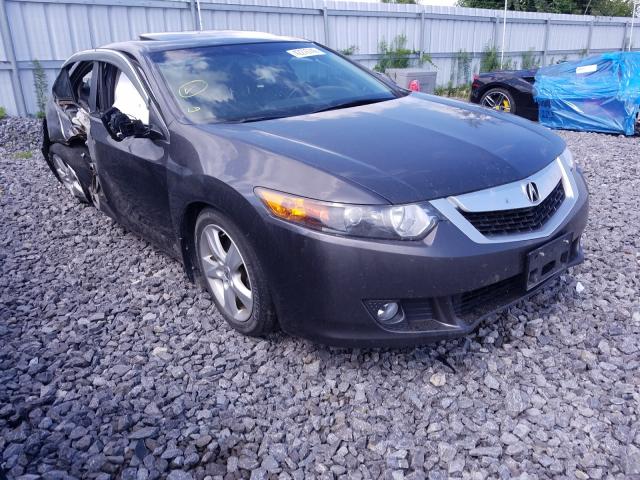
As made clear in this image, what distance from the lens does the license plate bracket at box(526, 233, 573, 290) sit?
2.43 metres

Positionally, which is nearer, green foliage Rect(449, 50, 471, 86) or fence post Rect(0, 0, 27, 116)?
fence post Rect(0, 0, 27, 116)

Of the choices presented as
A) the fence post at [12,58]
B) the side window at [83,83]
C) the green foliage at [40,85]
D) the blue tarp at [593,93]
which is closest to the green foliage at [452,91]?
the blue tarp at [593,93]

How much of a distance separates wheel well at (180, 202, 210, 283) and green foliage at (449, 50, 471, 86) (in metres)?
13.7

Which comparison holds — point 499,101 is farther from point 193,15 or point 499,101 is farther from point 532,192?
point 532,192

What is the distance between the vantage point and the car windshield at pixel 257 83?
3080mm

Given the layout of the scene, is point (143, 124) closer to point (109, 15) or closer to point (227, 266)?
point (227, 266)

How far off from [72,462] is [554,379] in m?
2.06

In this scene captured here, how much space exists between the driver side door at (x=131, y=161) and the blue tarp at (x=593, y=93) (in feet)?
23.4

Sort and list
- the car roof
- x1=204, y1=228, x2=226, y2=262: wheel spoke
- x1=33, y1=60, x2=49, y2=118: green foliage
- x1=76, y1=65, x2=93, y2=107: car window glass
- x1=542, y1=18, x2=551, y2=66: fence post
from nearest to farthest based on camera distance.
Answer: x1=204, y1=228, x2=226, y2=262: wheel spoke, the car roof, x1=76, y1=65, x2=93, y2=107: car window glass, x1=33, y1=60, x2=49, y2=118: green foliage, x1=542, y1=18, x2=551, y2=66: fence post

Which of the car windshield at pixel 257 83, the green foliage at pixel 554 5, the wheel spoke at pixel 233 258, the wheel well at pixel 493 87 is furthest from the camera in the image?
the green foliage at pixel 554 5

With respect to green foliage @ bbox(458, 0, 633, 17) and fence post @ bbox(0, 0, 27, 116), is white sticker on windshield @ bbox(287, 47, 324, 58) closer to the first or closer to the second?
fence post @ bbox(0, 0, 27, 116)

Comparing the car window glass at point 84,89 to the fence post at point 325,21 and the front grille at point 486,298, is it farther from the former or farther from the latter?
the fence post at point 325,21

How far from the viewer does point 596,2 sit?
2619 centimetres

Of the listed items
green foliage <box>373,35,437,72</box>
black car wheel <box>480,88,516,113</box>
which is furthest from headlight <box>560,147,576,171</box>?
green foliage <box>373,35,437,72</box>
